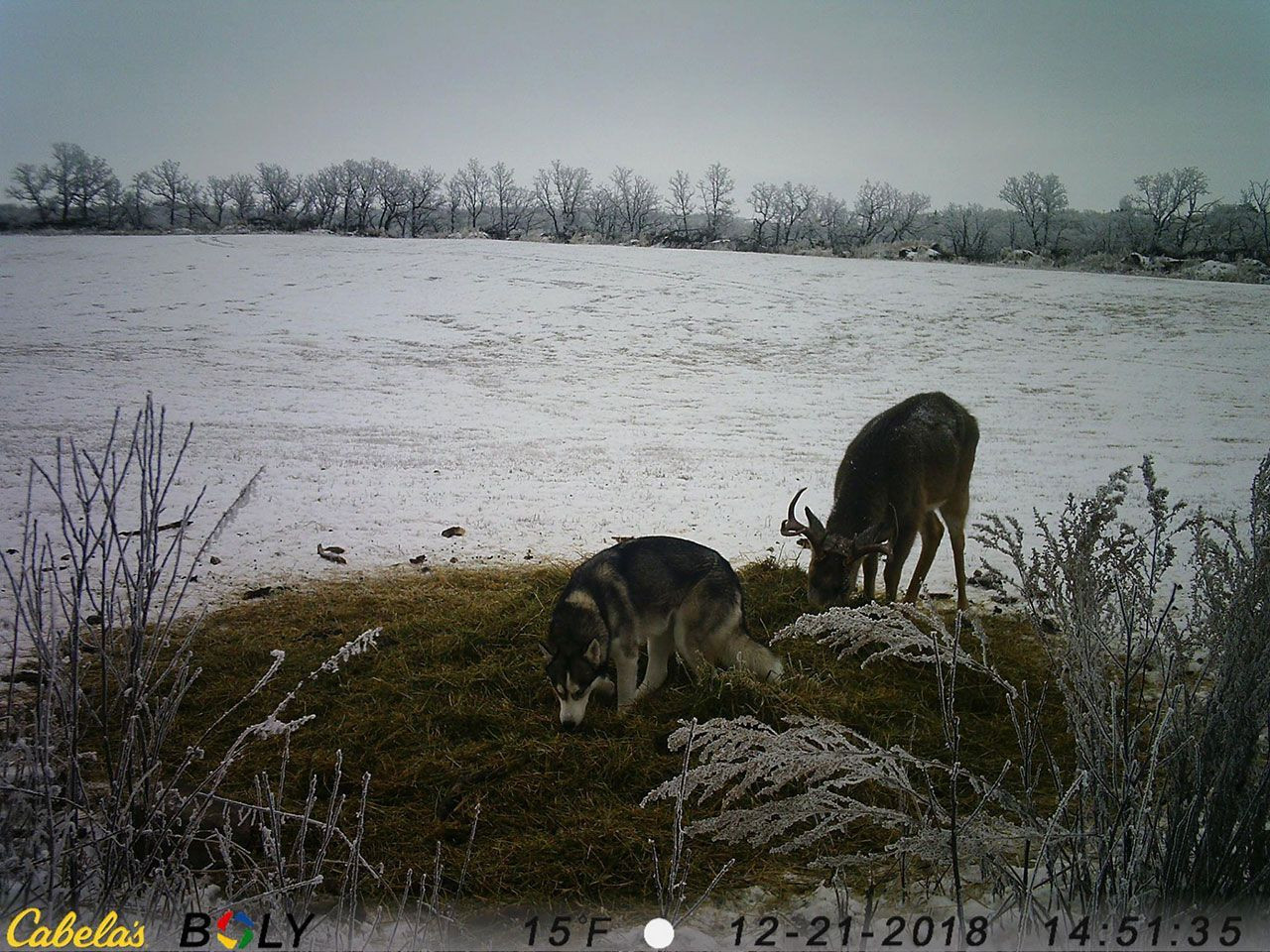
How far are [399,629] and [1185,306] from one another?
257 inches

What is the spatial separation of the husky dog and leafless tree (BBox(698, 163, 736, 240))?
4.60m

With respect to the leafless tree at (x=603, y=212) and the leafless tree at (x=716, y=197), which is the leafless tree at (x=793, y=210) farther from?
the leafless tree at (x=603, y=212)

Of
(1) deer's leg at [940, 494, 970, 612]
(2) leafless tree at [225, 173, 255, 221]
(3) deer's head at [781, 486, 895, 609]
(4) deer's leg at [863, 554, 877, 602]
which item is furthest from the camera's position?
(2) leafless tree at [225, 173, 255, 221]

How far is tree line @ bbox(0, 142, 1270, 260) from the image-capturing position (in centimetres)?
628

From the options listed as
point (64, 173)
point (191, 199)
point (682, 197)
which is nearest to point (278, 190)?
point (191, 199)

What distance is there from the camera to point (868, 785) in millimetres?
2756

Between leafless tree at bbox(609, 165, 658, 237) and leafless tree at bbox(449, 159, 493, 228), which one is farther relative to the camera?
leafless tree at bbox(609, 165, 658, 237)

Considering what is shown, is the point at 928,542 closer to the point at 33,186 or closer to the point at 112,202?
the point at 112,202

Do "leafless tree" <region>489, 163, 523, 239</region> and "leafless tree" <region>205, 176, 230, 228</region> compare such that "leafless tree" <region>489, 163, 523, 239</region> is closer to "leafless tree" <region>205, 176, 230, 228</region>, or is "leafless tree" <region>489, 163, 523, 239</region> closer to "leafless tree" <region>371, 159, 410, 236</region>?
"leafless tree" <region>371, 159, 410, 236</region>

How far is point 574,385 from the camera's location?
8.12 metres

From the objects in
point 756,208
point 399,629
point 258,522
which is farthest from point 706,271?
point 399,629

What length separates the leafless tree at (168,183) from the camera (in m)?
6.55

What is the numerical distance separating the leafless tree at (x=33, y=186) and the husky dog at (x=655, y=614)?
5.67 meters

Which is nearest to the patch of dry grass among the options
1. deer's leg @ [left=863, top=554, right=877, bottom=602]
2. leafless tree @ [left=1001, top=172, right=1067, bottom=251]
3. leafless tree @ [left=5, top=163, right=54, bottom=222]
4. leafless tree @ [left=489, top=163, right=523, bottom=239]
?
deer's leg @ [left=863, top=554, right=877, bottom=602]
